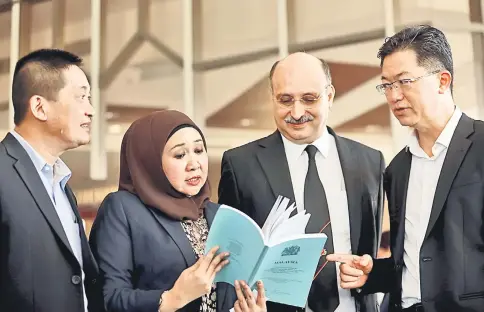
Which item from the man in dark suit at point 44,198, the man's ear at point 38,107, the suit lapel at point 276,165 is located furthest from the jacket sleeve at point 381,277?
the man's ear at point 38,107

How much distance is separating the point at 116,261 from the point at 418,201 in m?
0.96

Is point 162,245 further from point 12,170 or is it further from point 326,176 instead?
point 326,176

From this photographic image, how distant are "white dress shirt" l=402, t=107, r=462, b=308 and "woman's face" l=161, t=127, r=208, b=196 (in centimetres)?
69

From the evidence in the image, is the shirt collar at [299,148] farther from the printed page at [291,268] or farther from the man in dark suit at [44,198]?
the man in dark suit at [44,198]

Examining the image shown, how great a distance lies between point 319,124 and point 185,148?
540 mm

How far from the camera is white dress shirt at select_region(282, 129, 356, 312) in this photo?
1990mm

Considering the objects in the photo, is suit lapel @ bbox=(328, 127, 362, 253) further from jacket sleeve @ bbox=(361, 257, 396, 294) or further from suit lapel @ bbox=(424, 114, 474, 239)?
suit lapel @ bbox=(424, 114, 474, 239)

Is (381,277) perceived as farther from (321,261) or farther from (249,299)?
(249,299)

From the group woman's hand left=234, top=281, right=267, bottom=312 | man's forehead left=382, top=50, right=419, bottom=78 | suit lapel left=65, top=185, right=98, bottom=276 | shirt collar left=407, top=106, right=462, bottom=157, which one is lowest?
woman's hand left=234, top=281, right=267, bottom=312

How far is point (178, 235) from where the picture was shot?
5.61ft

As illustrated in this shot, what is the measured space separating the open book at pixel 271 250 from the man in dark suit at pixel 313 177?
35cm

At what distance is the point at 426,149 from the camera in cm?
182

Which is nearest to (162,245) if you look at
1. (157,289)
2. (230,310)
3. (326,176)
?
(157,289)

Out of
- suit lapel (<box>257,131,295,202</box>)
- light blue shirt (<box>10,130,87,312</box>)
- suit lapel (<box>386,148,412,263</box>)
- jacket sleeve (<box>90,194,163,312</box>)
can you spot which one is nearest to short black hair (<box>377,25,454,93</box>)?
suit lapel (<box>386,148,412,263</box>)
